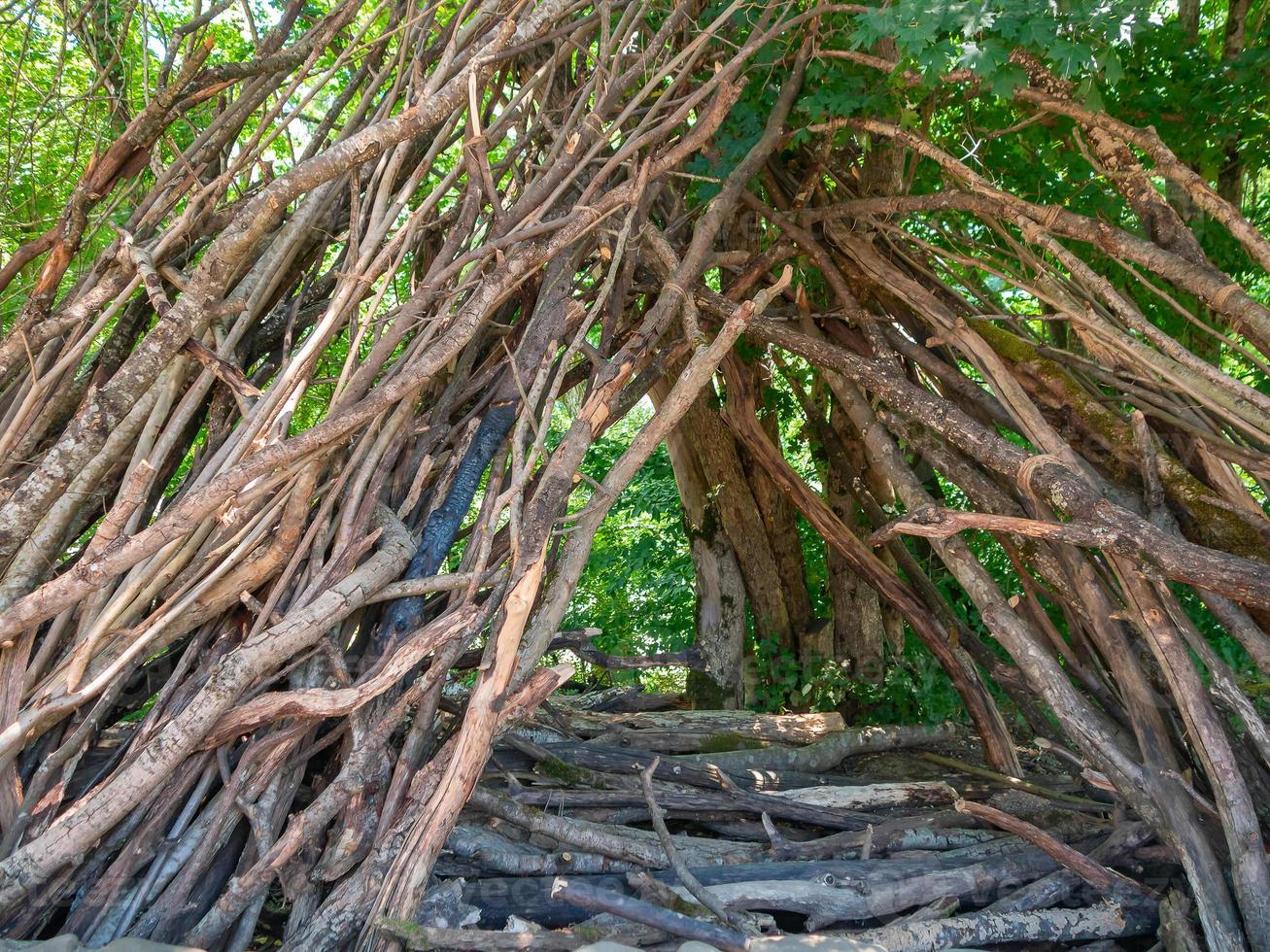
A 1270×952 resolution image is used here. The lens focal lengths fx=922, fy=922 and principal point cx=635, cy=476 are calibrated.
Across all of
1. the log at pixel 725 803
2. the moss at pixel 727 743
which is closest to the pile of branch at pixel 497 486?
the log at pixel 725 803

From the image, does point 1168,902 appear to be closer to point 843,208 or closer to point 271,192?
point 843,208

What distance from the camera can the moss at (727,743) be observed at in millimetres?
4195

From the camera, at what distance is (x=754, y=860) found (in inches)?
125

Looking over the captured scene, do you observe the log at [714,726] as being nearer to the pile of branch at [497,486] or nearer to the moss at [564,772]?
the pile of branch at [497,486]

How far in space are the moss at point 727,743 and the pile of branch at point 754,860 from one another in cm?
12

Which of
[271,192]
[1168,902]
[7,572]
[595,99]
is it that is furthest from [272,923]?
[595,99]

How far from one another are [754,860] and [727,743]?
1.07 m

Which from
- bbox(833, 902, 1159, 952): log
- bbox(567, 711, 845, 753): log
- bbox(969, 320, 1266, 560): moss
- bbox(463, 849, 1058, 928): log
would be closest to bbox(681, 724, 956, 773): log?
bbox(567, 711, 845, 753): log

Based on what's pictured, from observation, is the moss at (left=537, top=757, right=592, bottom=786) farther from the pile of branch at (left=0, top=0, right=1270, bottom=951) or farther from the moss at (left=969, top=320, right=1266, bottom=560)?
the moss at (left=969, top=320, right=1266, bottom=560)

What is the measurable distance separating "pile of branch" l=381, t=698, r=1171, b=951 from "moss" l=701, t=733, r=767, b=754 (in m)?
0.12

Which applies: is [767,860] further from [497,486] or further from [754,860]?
[497,486]

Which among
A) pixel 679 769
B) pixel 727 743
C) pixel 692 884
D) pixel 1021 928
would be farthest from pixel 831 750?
pixel 692 884

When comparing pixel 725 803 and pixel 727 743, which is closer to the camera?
pixel 725 803

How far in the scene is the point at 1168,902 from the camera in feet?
9.43
